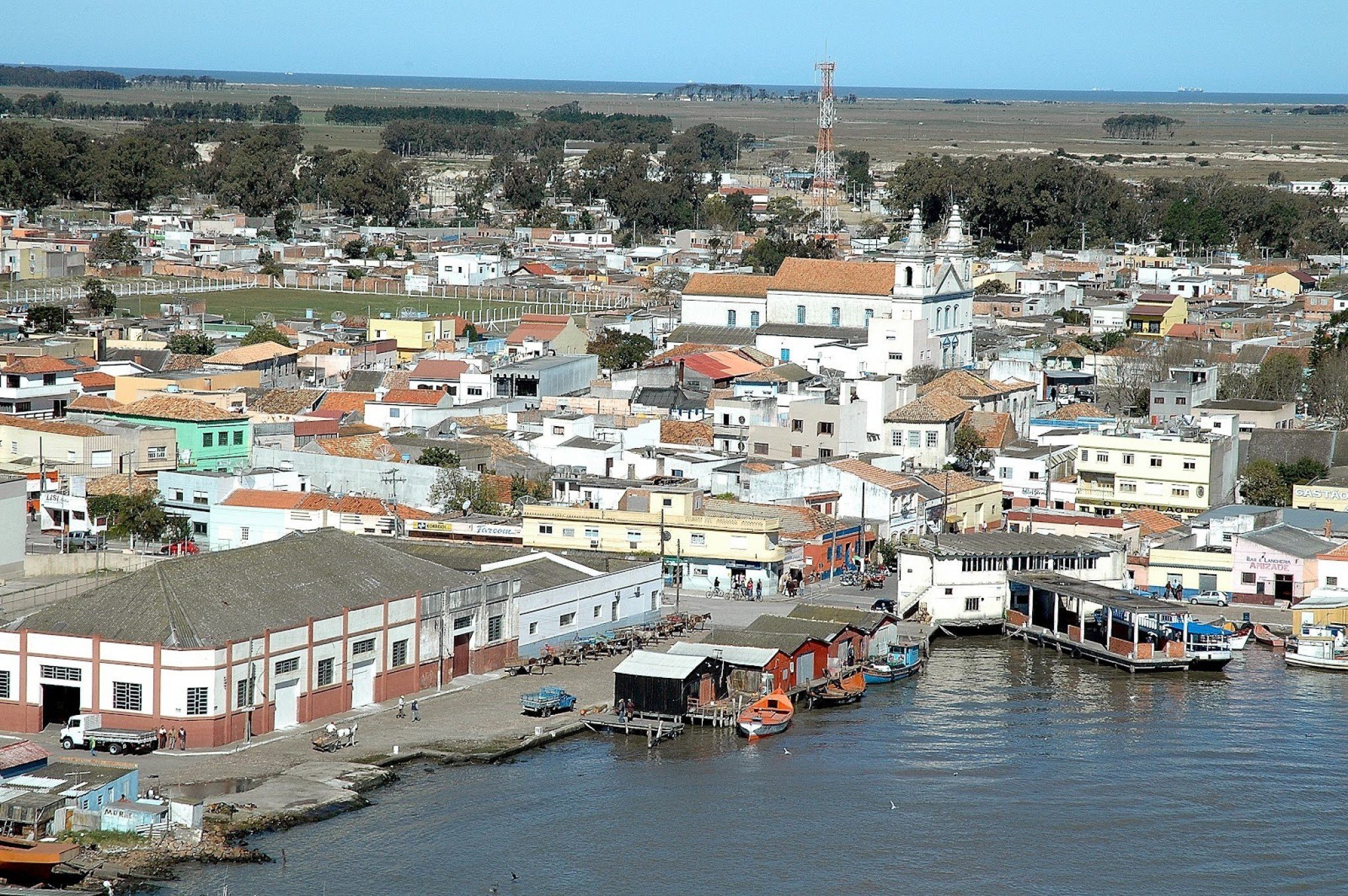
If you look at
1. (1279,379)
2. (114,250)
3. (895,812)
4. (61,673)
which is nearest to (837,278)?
(1279,379)

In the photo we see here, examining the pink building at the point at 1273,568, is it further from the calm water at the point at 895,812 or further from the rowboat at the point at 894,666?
the rowboat at the point at 894,666

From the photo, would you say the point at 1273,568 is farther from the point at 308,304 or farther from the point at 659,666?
the point at 308,304

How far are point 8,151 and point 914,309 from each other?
130 ft

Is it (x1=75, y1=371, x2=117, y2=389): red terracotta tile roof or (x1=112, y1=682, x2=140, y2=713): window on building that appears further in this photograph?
(x1=75, y1=371, x2=117, y2=389): red terracotta tile roof

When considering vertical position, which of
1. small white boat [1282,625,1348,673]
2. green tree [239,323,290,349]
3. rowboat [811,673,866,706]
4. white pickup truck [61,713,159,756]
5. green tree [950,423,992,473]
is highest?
green tree [239,323,290,349]

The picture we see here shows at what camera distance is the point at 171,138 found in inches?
3250

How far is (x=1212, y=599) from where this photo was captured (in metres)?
23.2

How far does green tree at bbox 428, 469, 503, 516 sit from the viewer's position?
25.3 metres

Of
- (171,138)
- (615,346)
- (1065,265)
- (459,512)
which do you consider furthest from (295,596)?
(171,138)

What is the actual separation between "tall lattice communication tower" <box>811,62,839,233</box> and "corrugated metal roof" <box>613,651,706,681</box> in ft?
134

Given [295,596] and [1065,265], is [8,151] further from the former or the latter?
[295,596]

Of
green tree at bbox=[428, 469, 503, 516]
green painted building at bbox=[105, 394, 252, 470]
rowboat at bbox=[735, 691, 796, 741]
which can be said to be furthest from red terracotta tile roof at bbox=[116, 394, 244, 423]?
rowboat at bbox=[735, 691, 796, 741]

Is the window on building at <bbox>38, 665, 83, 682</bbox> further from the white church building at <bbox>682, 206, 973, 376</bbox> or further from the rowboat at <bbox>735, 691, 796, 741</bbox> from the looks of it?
the white church building at <bbox>682, 206, 973, 376</bbox>

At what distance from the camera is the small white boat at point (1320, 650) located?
823 inches
